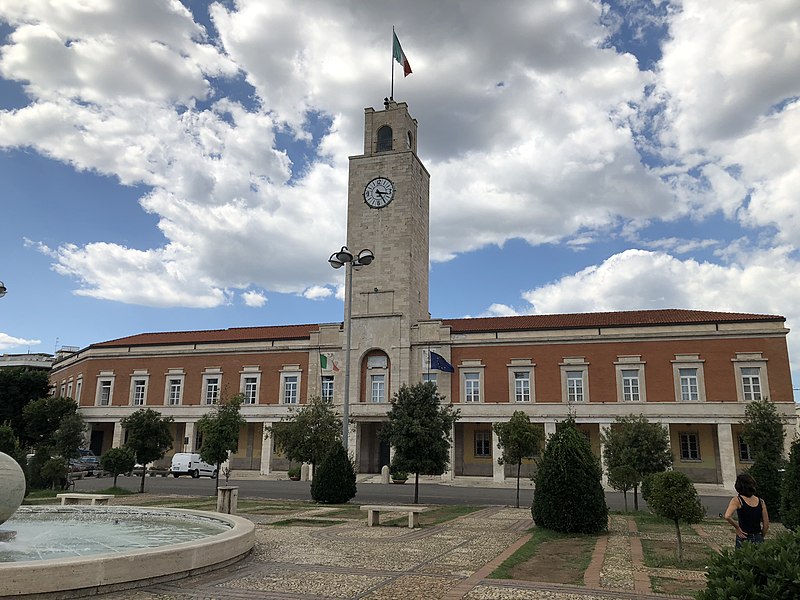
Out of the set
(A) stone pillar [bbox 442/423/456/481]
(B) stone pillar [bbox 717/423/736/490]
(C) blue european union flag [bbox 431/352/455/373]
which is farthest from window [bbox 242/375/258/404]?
(B) stone pillar [bbox 717/423/736/490]

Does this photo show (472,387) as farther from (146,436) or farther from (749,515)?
(749,515)

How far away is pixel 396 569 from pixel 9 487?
19.8 ft

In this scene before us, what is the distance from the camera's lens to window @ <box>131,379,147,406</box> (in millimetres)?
47625

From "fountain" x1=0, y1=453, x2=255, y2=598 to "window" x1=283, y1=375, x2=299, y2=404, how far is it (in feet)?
94.4

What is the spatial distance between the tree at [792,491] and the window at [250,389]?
3666 centimetres

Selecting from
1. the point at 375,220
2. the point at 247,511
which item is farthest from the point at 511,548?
the point at 375,220

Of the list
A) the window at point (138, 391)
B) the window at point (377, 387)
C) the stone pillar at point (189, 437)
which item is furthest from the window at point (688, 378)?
the window at point (138, 391)

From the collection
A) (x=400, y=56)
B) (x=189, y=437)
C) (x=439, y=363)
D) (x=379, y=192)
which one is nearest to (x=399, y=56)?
(x=400, y=56)

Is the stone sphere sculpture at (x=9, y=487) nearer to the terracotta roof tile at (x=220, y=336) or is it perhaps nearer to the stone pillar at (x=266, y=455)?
the stone pillar at (x=266, y=455)

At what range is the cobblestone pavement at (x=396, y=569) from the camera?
8070 millimetres

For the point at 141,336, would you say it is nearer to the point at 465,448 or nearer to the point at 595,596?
the point at 465,448

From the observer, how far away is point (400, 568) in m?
9.78

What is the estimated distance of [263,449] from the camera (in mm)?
42156

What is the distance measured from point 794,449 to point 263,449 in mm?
34786
